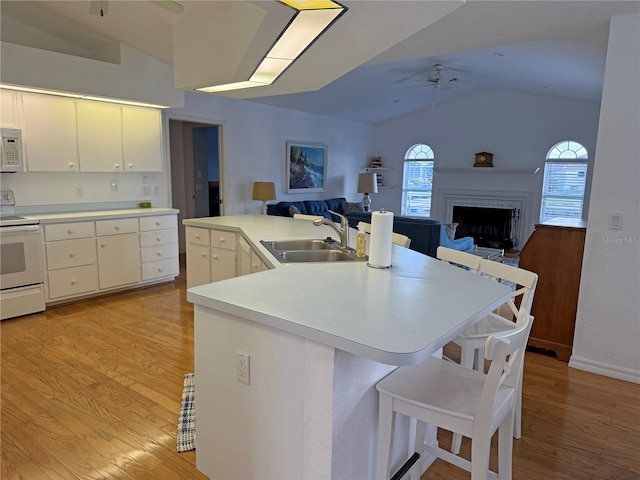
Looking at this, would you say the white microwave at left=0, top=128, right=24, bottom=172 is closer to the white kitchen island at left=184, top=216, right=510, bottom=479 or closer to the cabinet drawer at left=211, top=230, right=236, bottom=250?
the cabinet drawer at left=211, top=230, right=236, bottom=250

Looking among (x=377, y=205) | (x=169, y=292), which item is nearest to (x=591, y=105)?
(x=377, y=205)

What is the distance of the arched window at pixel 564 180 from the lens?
7.35m

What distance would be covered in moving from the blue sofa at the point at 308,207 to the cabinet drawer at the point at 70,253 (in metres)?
2.81

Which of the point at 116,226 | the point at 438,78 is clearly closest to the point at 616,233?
the point at 438,78

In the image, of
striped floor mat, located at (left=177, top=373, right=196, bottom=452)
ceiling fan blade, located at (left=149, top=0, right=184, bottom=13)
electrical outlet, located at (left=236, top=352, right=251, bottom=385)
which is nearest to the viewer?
electrical outlet, located at (left=236, top=352, right=251, bottom=385)

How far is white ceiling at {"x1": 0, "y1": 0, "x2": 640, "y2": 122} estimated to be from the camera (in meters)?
2.60

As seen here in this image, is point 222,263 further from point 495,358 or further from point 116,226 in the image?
point 495,358

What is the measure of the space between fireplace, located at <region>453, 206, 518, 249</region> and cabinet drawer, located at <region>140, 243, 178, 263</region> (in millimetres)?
5584

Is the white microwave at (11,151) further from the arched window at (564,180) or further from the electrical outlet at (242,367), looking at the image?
the arched window at (564,180)

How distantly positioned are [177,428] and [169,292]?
110 inches

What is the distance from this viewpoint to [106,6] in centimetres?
262

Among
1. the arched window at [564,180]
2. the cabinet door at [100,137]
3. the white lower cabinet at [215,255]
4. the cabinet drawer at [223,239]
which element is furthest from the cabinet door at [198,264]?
the arched window at [564,180]

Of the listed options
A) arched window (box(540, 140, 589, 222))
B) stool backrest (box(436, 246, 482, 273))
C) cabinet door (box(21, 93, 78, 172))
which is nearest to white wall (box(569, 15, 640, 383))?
stool backrest (box(436, 246, 482, 273))

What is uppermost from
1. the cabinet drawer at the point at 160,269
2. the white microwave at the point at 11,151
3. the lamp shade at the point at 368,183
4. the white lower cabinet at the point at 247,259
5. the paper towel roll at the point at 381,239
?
the white microwave at the point at 11,151
